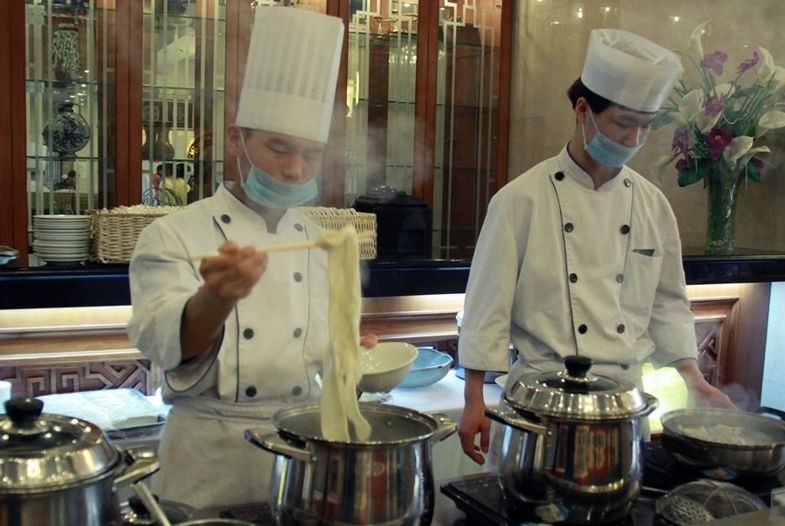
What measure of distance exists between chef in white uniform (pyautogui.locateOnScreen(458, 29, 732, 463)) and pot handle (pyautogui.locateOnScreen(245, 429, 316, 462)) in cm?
109

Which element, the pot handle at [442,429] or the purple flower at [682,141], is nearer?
the pot handle at [442,429]

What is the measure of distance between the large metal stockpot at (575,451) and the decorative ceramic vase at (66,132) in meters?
3.67

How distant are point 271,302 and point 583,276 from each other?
919 millimetres

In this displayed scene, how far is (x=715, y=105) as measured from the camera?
13.1ft

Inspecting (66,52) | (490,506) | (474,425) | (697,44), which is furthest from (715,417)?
(66,52)

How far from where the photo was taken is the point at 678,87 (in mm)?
4383

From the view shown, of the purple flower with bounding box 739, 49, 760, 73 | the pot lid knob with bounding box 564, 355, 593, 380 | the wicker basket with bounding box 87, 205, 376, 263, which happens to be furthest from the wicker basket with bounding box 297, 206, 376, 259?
the purple flower with bounding box 739, 49, 760, 73

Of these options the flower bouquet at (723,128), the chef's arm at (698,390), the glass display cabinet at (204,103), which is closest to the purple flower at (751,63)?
the flower bouquet at (723,128)

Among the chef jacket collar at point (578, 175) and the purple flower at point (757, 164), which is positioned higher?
the purple flower at point (757, 164)

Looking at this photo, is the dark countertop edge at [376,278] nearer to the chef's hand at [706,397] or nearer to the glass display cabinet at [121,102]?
the chef's hand at [706,397]

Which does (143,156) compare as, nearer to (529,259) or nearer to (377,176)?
(377,176)

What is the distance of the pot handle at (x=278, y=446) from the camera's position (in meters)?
1.27

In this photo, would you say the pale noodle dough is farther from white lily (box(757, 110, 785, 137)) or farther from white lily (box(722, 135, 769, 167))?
white lily (box(757, 110, 785, 137))

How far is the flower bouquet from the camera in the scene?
3.99 metres
